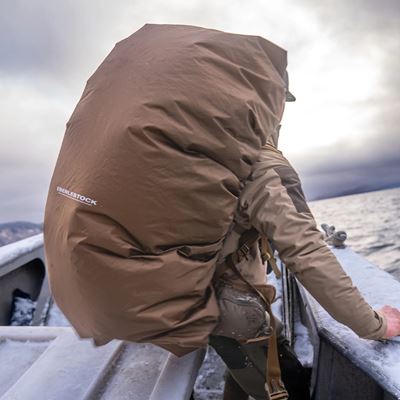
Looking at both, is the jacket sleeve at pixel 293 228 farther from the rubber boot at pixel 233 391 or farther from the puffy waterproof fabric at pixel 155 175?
the rubber boot at pixel 233 391

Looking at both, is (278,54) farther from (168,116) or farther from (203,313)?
(203,313)

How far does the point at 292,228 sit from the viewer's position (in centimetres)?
142

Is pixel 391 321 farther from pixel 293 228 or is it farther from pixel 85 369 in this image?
pixel 85 369

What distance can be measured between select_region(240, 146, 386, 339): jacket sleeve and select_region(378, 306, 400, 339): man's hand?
38 cm

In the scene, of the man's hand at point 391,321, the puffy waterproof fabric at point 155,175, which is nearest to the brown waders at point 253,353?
the puffy waterproof fabric at point 155,175

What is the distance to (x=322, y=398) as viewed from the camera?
85.8 inches

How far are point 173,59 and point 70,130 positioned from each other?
489 millimetres

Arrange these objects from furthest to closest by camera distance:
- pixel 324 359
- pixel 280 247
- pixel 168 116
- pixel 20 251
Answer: pixel 20 251
pixel 324 359
pixel 280 247
pixel 168 116

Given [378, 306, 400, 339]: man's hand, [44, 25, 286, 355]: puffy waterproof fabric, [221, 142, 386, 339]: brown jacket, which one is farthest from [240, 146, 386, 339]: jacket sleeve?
[378, 306, 400, 339]: man's hand

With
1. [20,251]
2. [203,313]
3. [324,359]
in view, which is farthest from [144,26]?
[20,251]

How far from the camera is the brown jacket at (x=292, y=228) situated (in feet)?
4.65

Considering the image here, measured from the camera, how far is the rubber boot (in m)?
2.25

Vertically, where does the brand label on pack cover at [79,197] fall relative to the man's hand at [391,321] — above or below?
above

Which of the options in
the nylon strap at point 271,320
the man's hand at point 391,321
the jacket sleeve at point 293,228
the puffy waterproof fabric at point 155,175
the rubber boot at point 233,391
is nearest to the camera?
the puffy waterproof fabric at point 155,175
